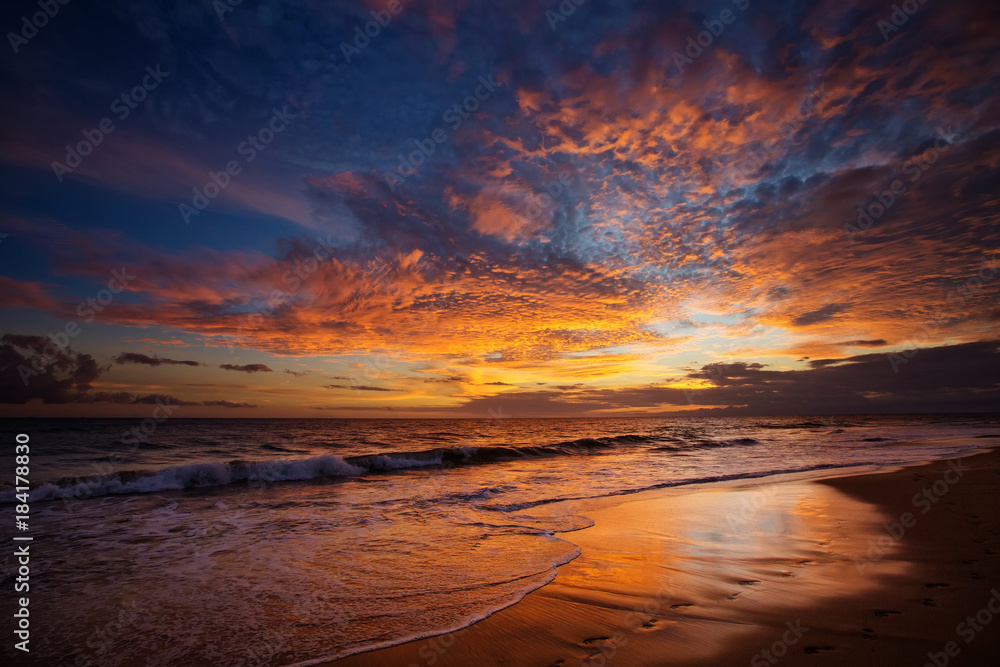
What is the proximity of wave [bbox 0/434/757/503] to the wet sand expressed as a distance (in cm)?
1446

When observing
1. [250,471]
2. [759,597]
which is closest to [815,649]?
[759,597]

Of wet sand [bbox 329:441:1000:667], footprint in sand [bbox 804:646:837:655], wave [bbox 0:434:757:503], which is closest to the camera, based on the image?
footprint in sand [bbox 804:646:837:655]

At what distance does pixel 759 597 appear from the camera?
516cm

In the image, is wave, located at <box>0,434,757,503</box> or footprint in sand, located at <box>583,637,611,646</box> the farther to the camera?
wave, located at <box>0,434,757,503</box>

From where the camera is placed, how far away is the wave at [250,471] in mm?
14023

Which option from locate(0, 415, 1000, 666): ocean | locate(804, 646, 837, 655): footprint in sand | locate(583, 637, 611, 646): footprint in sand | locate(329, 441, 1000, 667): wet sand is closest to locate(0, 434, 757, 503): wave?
locate(0, 415, 1000, 666): ocean

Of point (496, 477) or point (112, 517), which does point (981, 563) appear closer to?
point (496, 477)

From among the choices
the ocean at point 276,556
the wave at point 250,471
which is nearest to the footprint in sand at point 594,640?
the ocean at point 276,556

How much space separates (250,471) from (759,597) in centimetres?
1904

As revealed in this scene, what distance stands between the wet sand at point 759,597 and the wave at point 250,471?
1446cm

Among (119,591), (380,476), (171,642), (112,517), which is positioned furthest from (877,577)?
(380,476)

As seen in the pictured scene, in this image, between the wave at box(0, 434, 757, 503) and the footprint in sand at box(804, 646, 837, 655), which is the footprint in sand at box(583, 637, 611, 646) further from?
the wave at box(0, 434, 757, 503)

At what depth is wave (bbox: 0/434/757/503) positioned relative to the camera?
14.0 metres

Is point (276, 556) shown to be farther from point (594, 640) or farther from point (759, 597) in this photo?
point (759, 597)
